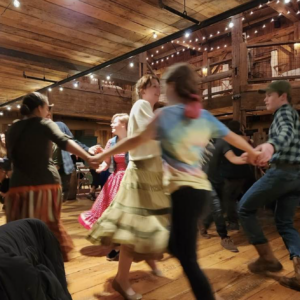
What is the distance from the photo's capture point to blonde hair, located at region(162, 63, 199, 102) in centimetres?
149

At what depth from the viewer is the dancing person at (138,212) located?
1768 mm

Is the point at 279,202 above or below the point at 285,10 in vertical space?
below

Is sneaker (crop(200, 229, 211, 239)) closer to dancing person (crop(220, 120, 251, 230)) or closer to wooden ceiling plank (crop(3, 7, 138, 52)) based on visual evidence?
dancing person (crop(220, 120, 251, 230))

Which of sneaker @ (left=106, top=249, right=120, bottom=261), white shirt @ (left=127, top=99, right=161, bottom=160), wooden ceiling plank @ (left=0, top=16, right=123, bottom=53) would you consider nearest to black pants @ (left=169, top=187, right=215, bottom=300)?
white shirt @ (left=127, top=99, right=161, bottom=160)

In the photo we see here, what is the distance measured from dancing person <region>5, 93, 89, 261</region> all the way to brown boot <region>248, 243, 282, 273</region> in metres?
1.59

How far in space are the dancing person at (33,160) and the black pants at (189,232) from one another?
0.76m

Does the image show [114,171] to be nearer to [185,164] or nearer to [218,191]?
[218,191]

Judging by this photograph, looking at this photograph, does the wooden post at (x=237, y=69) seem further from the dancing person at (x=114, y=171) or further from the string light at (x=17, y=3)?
the string light at (x=17, y=3)

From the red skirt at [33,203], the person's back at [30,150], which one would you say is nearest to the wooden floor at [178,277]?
the red skirt at [33,203]

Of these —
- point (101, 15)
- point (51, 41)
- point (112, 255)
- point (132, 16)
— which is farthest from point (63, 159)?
point (132, 16)

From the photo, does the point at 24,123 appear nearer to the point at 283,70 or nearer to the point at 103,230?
the point at 103,230

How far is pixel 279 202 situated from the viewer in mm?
2447

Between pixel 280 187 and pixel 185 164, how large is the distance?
117 centimetres

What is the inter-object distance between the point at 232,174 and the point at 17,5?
2.97m
